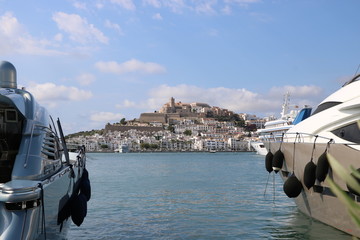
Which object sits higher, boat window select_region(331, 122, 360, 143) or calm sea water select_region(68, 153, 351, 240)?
boat window select_region(331, 122, 360, 143)

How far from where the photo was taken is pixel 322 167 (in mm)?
8219

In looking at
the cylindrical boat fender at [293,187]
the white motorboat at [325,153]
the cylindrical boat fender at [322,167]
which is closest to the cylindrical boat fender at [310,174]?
the white motorboat at [325,153]

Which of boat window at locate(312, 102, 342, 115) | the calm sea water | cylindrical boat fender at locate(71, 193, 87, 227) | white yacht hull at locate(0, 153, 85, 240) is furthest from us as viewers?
the calm sea water

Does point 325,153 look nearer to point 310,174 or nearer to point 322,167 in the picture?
point 322,167

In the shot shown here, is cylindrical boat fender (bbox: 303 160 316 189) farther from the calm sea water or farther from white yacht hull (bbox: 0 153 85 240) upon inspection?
white yacht hull (bbox: 0 153 85 240)

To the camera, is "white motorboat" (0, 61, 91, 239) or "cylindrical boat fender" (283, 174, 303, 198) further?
"cylindrical boat fender" (283, 174, 303, 198)

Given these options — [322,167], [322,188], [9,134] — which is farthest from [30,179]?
[322,188]

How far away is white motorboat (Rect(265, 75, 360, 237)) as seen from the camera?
26.4ft

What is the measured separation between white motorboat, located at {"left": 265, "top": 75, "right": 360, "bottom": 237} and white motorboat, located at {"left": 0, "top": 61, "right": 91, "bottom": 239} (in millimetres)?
5046

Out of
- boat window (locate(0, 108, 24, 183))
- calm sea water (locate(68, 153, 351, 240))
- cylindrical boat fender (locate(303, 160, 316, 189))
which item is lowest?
calm sea water (locate(68, 153, 351, 240))

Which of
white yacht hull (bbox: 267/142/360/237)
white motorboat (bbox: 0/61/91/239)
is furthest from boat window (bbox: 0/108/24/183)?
white yacht hull (bbox: 267/142/360/237)

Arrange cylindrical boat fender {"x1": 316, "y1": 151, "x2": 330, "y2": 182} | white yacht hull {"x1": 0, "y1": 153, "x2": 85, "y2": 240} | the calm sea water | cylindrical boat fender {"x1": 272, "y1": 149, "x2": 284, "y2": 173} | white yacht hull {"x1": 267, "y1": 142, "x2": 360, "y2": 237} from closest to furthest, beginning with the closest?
white yacht hull {"x1": 0, "y1": 153, "x2": 85, "y2": 240}
white yacht hull {"x1": 267, "y1": 142, "x2": 360, "y2": 237}
cylindrical boat fender {"x1": 316, "y1": 151, "x2": 330, "y2": 182}
the calm sea water
cylindrical boat fender {"x1": 272, "y1": 149, "x2": 284, "y2": 173}

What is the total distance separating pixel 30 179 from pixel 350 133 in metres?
6.80

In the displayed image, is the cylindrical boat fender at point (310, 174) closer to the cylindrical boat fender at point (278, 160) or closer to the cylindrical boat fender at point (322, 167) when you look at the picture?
the cylindrical boat fender at point (322, 167)
